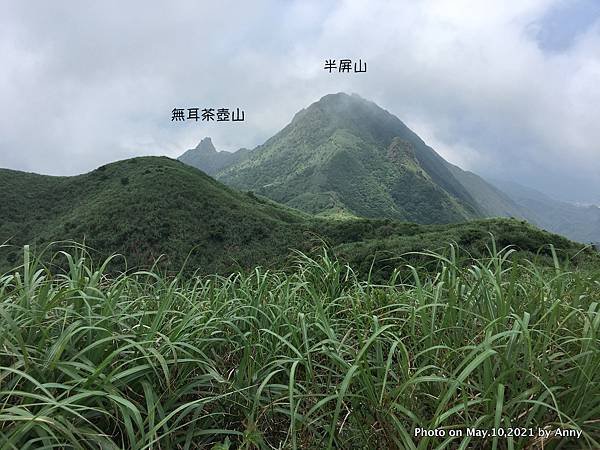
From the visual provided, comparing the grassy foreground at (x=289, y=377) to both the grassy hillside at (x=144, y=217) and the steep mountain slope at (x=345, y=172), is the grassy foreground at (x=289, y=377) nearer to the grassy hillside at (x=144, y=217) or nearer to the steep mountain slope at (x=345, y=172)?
the grassy hillside at (x=144, y=217)

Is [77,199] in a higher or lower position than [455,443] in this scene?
higher

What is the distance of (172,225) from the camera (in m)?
44.4

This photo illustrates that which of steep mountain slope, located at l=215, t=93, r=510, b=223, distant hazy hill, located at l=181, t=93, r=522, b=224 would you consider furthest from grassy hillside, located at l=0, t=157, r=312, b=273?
steep mountain slope, located at l=215, t=93, r=510, b=223

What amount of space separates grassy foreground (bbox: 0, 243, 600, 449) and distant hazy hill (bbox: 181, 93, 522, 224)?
284 ft

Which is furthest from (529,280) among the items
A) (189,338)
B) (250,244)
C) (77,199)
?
(77,199)

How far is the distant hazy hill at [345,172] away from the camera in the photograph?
122m

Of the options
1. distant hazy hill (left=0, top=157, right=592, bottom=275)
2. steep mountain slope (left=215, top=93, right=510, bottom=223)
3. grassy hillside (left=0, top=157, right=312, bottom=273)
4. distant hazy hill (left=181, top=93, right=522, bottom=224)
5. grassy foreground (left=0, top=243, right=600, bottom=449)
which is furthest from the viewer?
steep mountain slope (left=215, top=93, right=510, bottom=223)

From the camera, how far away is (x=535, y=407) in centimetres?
170

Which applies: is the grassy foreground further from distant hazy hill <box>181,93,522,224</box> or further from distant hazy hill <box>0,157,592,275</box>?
distant hazy hill <box>181,93,522,224</box>

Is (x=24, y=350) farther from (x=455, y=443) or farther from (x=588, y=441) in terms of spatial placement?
(x=588, y=441)

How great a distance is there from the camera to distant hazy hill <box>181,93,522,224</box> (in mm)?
122250

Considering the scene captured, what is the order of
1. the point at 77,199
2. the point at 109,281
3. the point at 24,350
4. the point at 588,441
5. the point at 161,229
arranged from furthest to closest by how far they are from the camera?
the point at 77,199, the point at 161,229, the point at 109,281, the point at 24,350, the point at 588,441

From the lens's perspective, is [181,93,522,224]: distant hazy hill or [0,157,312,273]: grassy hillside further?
[181,93,522,224]: distant hazy hill

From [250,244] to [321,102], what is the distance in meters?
162
